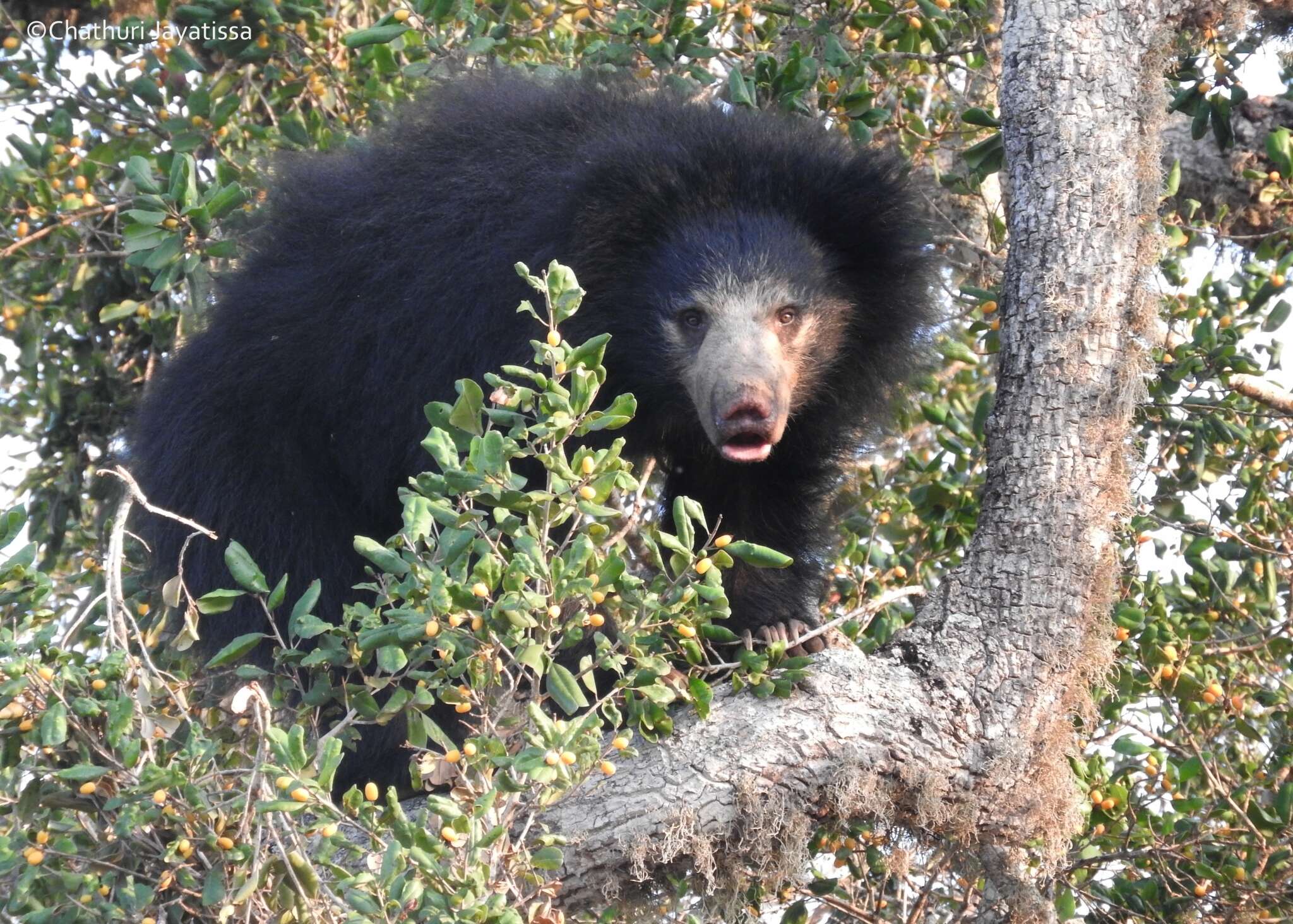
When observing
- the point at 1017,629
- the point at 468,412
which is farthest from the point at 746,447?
the point at 468,412

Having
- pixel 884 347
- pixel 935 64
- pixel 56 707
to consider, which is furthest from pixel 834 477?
pixel 56 707

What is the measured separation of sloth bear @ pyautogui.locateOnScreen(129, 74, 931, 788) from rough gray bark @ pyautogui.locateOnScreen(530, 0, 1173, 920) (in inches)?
32.2

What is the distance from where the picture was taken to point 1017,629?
2.98 metres

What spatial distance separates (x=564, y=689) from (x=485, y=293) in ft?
5.72

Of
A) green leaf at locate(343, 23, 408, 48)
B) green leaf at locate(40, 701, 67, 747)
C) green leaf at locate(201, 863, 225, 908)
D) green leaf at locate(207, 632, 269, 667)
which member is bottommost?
green leaf at locate(201, 863, 225, 908)

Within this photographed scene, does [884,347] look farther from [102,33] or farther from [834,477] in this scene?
[102,33]

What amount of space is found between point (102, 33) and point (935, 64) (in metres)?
2.68

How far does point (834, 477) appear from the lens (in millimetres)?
4320

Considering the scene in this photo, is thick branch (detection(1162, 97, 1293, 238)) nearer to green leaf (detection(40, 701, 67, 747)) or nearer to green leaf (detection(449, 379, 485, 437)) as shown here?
green leaf (detection(449, 379, 485, 437))

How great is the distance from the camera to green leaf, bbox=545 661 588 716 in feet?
7.63

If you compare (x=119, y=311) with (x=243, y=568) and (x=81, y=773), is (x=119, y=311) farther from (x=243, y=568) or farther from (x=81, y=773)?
(x=81, y=773)

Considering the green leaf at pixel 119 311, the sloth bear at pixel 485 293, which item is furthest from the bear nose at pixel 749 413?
the green leaf at pixel 119 311

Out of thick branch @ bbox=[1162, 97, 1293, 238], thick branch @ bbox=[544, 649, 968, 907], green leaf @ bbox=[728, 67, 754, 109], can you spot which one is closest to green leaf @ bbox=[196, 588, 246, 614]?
thick branch @ bbox=[544, 649, 968, 907]

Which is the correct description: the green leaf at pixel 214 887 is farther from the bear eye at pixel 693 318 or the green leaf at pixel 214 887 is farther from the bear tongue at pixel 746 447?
the bear eye at pixel 693 318
